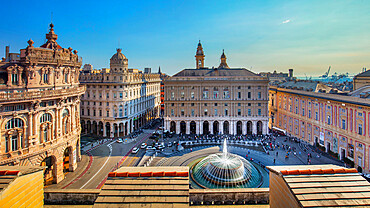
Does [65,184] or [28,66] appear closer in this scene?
[28,66]

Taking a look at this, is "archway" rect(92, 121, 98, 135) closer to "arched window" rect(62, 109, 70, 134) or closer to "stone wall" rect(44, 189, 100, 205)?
"arched window" rect(62, 109, 70, 134)

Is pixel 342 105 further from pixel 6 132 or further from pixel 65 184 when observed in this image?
pixel 6 132

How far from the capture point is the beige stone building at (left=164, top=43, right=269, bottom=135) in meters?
77.2

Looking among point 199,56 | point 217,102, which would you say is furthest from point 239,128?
point 199,56

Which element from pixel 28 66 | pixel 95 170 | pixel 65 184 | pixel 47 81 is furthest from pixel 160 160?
pixel 28 66

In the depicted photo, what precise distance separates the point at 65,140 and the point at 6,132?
10.2m

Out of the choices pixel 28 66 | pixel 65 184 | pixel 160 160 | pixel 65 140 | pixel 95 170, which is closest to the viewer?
pixel 28 66

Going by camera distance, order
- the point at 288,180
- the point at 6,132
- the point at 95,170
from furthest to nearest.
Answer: the point at 95,170 → the point at 6,132 → the point at 288,180

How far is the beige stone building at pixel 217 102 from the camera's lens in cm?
7719

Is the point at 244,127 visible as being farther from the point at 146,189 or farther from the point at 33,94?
the point at 146,189

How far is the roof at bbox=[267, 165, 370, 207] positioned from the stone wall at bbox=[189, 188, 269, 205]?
10.2 ft

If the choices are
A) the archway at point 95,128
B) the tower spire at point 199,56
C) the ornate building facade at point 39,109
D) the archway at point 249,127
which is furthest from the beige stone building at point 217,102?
the ornate building facade at point 39,109

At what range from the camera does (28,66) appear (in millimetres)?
36406

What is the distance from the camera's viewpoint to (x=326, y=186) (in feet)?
38.3
